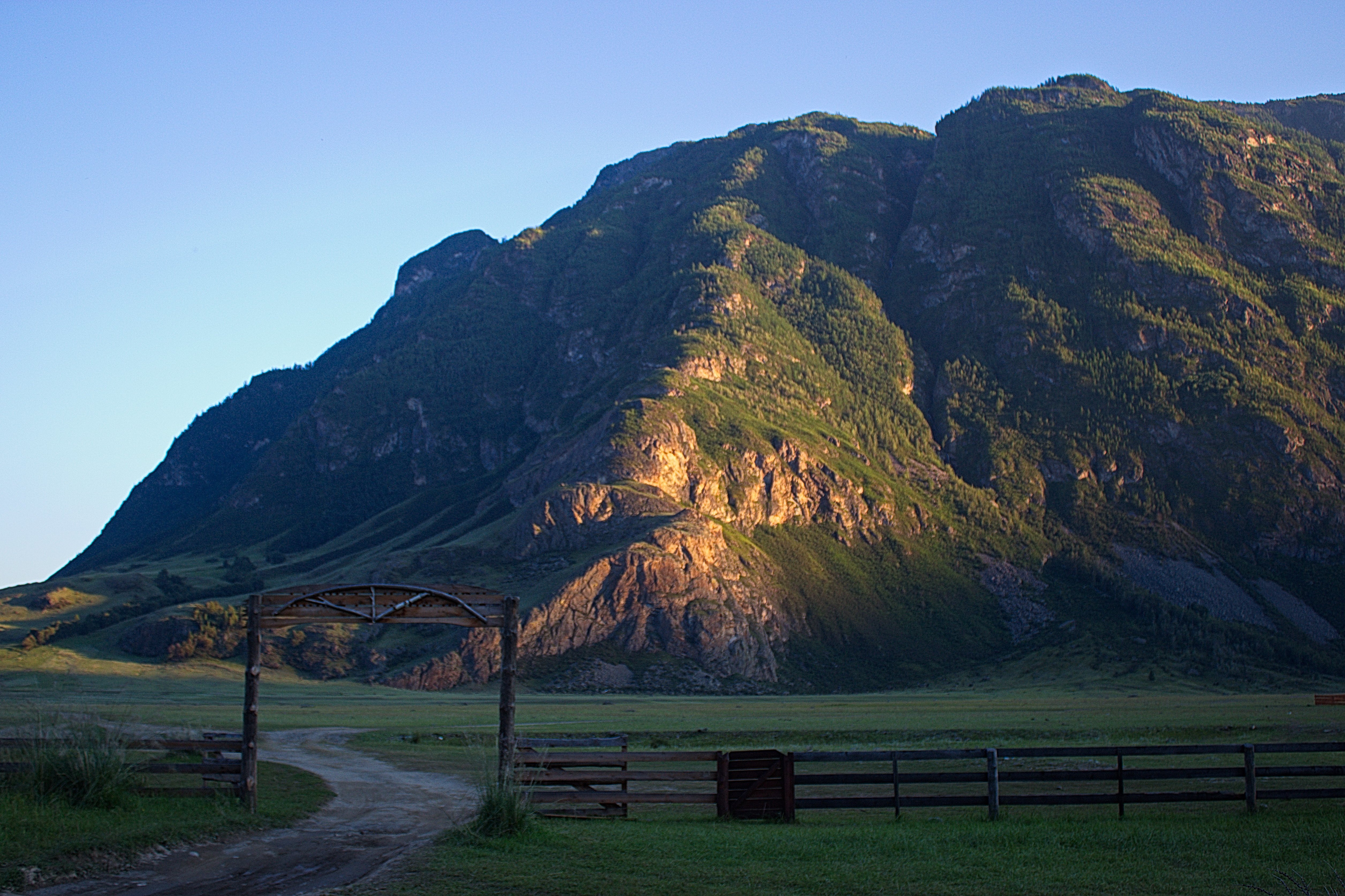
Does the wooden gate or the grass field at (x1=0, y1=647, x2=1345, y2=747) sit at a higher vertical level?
the wooden gate

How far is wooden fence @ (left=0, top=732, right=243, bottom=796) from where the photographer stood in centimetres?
2502

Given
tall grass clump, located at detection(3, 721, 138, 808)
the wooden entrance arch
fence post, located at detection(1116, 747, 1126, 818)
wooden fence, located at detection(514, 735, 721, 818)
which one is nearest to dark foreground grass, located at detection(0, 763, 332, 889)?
tall grass clump, located at detection(3, 721, 138, 808)

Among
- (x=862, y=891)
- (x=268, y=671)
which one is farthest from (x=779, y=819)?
(x=268, y=671)

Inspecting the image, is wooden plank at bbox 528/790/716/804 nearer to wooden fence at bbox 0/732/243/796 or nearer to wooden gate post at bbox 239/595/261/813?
wooden gate post at bbox 239/595/261/813

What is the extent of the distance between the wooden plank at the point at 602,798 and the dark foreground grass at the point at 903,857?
0.52 metres

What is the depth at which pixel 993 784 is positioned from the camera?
25641 millimetres

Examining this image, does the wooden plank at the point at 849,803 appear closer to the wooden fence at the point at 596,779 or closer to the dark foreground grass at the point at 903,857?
the dark foreground grass at the point at 903,857

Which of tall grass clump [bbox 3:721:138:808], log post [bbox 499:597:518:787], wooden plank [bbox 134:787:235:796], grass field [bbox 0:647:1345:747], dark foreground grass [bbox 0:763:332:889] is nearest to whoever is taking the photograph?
dark foreground grass [bbox 0:763:332:889]

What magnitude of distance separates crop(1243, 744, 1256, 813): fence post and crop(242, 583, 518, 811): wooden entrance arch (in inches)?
661

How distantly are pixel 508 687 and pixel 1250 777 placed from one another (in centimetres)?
1698

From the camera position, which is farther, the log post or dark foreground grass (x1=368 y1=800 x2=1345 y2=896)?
the log post

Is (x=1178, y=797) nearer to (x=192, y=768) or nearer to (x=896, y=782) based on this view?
(x=896, y=782)

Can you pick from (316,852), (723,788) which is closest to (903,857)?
(723,788)

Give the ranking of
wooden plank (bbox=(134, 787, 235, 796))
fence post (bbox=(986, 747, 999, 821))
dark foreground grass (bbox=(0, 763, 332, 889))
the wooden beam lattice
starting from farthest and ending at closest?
1. the wooden beam lattice
2. wooden plank (bbox=(134, 787, 235, 796))
3. fence post (bbox=(986, 747, 999, 821))
4. dark foreground grass (bbox=(0, 763, 332, 889))
